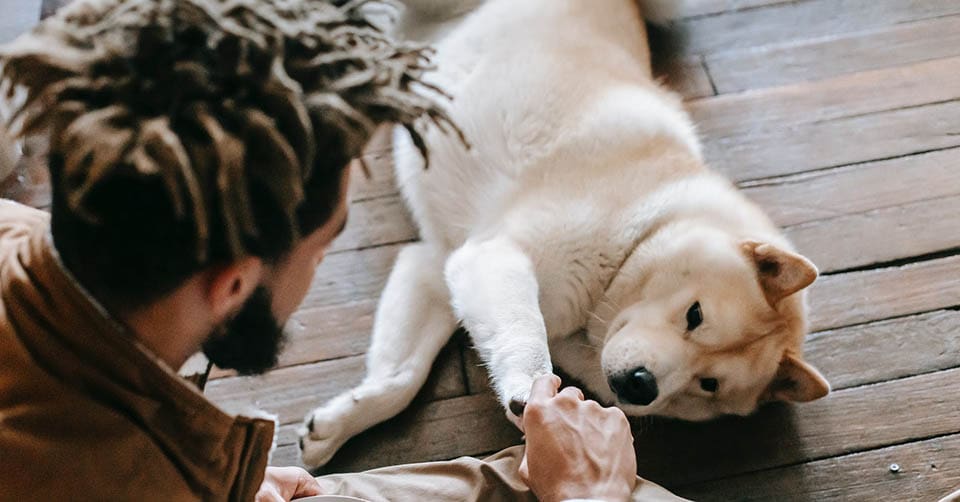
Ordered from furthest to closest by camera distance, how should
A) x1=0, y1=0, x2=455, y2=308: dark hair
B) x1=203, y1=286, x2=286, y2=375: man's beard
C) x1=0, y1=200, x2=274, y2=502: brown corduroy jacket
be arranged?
1. x1=203, y1=286, x2=286, y2=375: man's beard
2. x1=0, y1=200, x2=274, y2=502: brown corduroy jacket
3. x1=0, y1=0, x2=455, y2=308: dark hair

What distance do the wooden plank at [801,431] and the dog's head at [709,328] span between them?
0.20 m

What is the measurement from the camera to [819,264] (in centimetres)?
234

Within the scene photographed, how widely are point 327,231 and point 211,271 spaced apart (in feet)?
0.61

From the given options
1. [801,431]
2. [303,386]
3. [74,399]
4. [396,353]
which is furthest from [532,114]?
[74,399]

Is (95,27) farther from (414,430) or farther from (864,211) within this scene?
(864,211)

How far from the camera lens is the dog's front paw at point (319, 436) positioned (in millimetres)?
1943

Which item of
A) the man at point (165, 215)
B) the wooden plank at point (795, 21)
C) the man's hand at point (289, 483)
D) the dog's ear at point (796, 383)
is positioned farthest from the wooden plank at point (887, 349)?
the man at point (165, 215)

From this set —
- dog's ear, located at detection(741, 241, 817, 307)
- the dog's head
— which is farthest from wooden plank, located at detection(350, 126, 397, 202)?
dog's ear, located at detection(741, 241, 817, 307)

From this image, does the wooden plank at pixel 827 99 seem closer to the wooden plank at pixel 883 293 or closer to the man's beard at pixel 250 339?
the wooden plank at pixel 883 293

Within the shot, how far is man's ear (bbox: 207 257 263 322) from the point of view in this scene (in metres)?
1.01

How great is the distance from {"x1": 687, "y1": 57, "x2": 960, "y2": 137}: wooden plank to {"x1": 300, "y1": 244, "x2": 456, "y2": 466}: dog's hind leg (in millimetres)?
1046

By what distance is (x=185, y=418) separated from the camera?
109 centimetres

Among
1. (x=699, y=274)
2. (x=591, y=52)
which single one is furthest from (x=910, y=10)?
(x=699, y=274)

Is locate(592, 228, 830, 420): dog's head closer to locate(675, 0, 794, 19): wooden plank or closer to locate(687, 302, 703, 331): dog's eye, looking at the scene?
locate(687, 302, 703, 331): dog's eye
